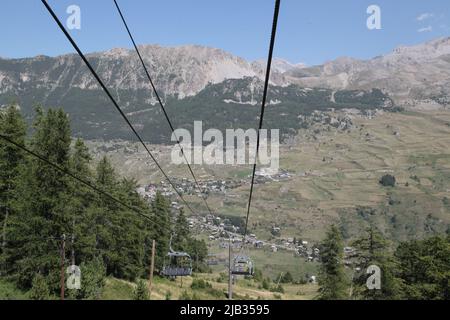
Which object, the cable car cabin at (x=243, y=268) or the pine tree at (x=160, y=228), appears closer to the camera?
the cable car cabin at (x=243, y=268)

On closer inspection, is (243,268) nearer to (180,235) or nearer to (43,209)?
(43,209)

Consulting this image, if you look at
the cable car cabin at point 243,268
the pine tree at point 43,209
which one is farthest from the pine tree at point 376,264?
the pine tree at point 43,209

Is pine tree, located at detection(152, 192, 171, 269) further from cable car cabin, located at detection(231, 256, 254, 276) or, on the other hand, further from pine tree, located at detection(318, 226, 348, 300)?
pine tree, located at detection(318, 226, 348, 300)

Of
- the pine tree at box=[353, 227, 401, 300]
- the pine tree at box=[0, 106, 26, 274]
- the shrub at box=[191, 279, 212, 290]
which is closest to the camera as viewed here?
the pine tree at box=[0, 106, 26, 274]

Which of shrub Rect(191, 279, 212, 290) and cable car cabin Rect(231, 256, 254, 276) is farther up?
cable car cabin Rect(231, 256, 254, 276)

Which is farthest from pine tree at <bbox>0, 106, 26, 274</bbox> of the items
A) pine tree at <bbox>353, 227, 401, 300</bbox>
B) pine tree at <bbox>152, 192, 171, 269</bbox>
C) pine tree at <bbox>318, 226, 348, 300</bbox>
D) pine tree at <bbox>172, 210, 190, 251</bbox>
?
pine tree at <bbox>172, 210, 190, 251</bbox>

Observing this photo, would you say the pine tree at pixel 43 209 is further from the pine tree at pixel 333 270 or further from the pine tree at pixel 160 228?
the pine tree at pixel 333 270
